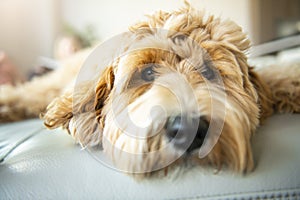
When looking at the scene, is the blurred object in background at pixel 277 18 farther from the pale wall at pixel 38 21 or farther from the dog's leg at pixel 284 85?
the pale wall at pixel 38 21

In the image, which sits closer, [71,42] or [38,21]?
[71,42]

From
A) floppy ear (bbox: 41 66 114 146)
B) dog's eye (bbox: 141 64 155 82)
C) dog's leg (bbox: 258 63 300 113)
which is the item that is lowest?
dog's leg (bbox: 258 63 300 113)

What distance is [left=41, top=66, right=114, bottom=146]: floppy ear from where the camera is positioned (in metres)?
0.96

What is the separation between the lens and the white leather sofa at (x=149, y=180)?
0.79 metres

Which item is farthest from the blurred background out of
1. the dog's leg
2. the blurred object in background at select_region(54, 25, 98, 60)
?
the dog's leg

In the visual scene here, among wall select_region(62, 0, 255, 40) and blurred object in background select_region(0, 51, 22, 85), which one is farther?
blurred object in background select_region(0, 51, 22, 85)

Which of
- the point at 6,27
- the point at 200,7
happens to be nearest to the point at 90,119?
the point at 200,7

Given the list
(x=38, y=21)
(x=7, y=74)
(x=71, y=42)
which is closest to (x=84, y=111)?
(x=7, y=74)

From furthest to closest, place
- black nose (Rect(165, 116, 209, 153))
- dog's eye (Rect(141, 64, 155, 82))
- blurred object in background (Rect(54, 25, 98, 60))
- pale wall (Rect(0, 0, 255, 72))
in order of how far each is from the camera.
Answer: blurred object in background (Rect(54, 25, 98, 60)) → pale wall (Rect(0, 0, 255, 72)) → dog's eye (Rect(141, 64, 155, 82)) → black nose (Rect(165, 116, 209, 153))

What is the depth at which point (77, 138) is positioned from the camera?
0.97 m

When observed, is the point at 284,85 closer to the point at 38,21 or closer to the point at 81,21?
the point at 81,21

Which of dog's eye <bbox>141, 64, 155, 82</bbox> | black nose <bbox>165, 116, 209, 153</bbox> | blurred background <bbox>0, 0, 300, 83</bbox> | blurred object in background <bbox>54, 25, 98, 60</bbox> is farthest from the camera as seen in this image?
blurred object in background <bbox>54, 25, 98, 60</bbox>

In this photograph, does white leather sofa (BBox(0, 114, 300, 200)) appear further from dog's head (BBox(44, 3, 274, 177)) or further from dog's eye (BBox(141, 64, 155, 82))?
dog's eye (BBox(141, 64, 155, 82))

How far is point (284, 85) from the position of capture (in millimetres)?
1195
